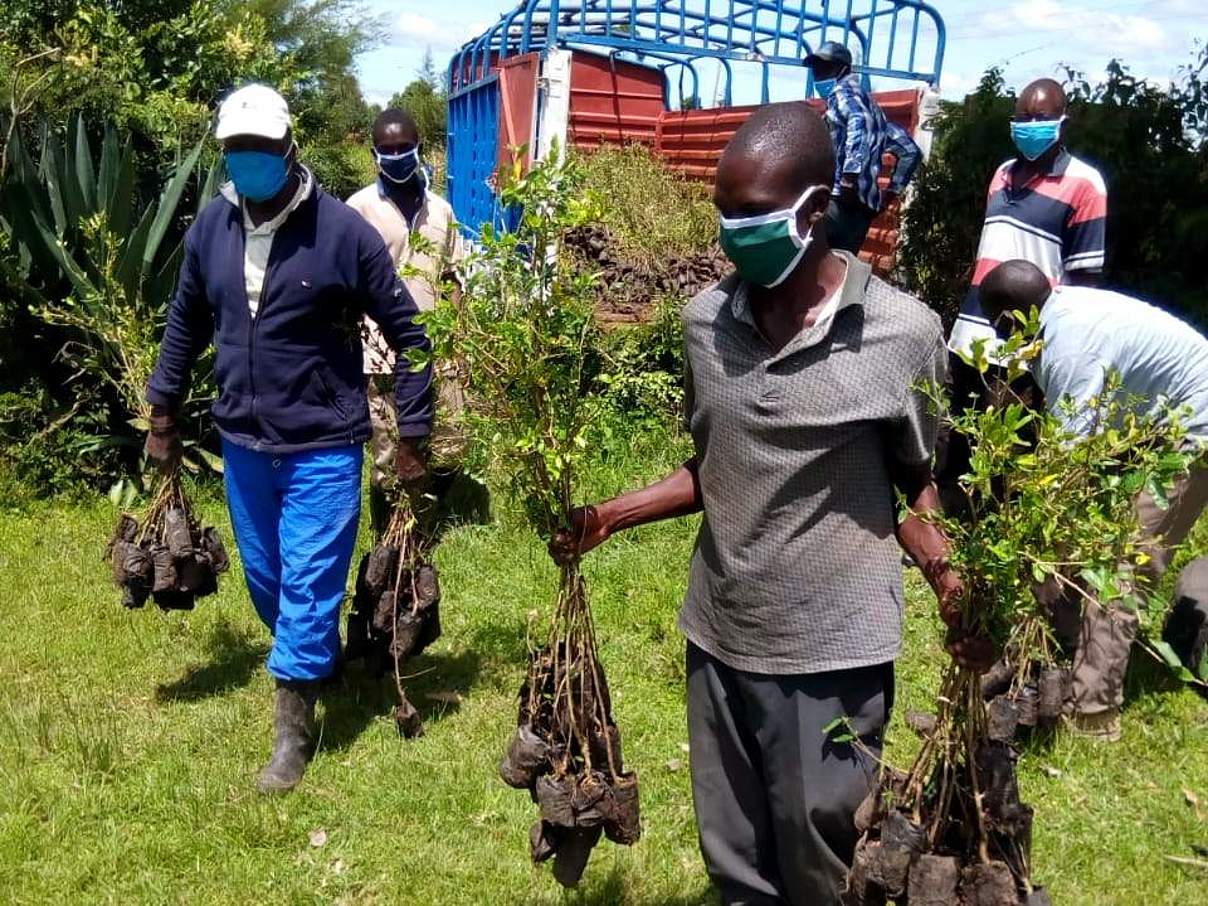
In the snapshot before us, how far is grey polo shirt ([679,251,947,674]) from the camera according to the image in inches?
98.9

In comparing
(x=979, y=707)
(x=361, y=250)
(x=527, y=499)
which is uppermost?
(x=361, y=250)

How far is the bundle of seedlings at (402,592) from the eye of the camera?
4613mm

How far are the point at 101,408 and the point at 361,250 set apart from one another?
3950 mm

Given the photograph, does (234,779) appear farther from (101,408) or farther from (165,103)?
(165,103)

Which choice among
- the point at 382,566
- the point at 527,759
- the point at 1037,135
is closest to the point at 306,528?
the point at 382,566

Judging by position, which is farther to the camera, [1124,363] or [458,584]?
[458,584]

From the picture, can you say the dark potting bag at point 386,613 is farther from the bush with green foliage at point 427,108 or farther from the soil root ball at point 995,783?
the bush with green foliage at point 427,108

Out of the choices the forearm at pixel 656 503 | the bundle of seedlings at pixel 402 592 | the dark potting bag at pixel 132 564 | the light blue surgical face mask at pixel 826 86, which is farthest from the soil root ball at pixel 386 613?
the light blue surgical face mask at pixel 826 86

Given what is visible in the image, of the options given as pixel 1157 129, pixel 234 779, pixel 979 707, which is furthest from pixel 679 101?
pixel 979 707

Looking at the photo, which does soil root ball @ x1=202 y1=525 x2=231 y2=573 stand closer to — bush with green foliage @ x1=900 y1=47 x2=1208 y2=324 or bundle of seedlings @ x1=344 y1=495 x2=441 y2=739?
bundle of seedlings @ x1=344 y1=495 x2=441 y2=739

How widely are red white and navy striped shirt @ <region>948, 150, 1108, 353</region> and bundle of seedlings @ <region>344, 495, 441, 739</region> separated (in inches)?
104

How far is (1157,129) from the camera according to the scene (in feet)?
22.1

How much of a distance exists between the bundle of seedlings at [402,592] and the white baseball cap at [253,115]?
1.44 meters

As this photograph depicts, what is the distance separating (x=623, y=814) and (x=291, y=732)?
1704 mm
